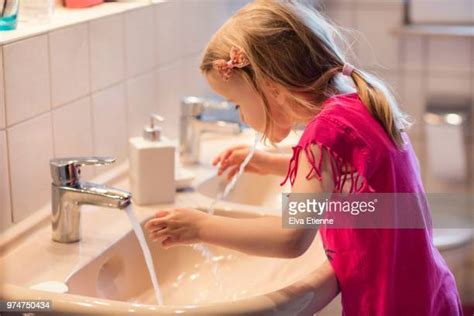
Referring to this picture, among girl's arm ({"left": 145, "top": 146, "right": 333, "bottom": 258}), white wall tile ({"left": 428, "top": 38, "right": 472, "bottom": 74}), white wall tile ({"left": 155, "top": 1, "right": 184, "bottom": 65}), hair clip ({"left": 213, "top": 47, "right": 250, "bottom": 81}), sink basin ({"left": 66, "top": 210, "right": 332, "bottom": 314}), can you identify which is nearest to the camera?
girl's arm ({"left": 145, "top": 146, "right": 333, "bottom": 258})

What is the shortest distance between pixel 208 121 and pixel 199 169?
0.10 metres

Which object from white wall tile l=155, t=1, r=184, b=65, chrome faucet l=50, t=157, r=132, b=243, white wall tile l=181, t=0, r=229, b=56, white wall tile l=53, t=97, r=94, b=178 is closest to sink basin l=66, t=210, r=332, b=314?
chrome faucet l=50, t=157, r=132, b=243

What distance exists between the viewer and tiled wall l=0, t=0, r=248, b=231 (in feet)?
3.98

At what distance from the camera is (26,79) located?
123 cm

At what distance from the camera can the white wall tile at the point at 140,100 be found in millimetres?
1563

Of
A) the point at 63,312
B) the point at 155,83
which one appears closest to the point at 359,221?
the point at 63,312

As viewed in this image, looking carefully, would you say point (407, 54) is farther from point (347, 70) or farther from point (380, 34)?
point (347, 70)

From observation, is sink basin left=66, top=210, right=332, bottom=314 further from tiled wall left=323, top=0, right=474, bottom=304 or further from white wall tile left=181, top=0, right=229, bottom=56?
tiled wall left=323, top=0, right=474, bottom=304

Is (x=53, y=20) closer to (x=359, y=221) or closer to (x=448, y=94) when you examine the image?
(x=359, y=221)

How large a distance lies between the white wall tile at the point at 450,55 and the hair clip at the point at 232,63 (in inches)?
55.7

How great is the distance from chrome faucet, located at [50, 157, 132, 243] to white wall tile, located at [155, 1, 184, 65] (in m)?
0.51

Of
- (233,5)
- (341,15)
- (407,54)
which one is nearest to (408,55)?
(407,54)

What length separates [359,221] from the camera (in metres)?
1.09

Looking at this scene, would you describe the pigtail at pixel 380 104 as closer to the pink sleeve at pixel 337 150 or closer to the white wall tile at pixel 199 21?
the pink sleeve at pixel 337 150
